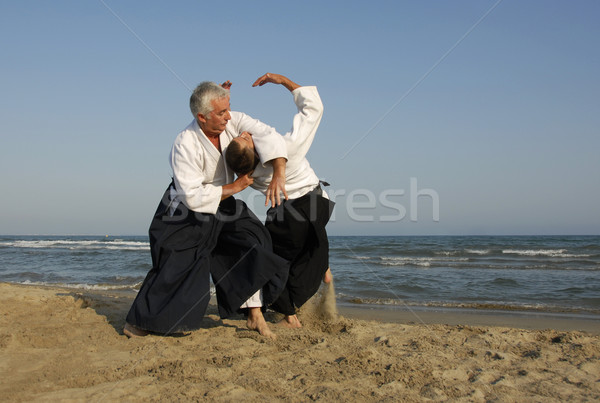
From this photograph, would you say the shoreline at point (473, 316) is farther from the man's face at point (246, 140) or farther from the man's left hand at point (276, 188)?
the man's face at point (246, 140)

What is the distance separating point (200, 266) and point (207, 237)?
0.22 metres

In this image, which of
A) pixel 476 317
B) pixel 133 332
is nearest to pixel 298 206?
pixel 133 332

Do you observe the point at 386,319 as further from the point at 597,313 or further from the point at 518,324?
the point at 597,313

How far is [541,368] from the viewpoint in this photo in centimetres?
255

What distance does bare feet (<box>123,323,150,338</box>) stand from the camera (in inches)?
128

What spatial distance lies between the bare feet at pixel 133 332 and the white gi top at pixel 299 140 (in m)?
1.30

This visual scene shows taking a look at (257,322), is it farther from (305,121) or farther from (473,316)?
(473,316)

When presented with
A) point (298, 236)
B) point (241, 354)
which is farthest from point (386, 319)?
point (241, 354)

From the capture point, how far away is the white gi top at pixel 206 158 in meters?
3.12

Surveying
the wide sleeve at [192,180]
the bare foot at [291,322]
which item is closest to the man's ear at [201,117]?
the wide sleeve at [192,180]

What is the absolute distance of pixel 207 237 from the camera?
11.2 ft

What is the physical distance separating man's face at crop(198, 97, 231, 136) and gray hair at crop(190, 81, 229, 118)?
23 mm

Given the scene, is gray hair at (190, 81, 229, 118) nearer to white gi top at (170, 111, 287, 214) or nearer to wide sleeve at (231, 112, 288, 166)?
white gi top at (170, 111, 287, 214)

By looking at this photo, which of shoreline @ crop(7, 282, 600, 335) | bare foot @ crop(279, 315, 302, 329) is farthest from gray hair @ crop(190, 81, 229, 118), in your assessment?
shoreline @ crop(7, 282, 600, 335)
